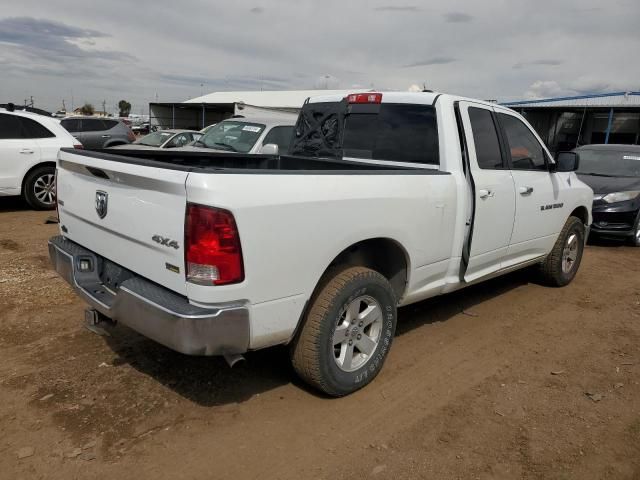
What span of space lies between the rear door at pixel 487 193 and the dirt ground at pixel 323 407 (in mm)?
696

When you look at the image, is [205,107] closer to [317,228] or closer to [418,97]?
[418,97]

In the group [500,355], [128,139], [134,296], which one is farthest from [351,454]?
[128,139]

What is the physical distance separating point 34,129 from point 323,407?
8181mm

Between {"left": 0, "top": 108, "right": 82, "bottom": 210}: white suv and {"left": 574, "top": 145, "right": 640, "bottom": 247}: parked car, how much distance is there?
336 inches

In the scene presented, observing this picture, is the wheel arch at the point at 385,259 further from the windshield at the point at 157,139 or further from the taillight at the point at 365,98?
the windshield at the point at 157,139

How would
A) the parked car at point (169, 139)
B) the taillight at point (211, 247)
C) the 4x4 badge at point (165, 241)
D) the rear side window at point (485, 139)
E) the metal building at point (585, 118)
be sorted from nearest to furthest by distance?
the taillight at point (211, 247) → the 4x4 badge at point (165, 241) → the rear side window at point (485, 139) → the parked car at point (169, 139) → the metal building at point (585, 118)

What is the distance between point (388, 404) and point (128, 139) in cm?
1567

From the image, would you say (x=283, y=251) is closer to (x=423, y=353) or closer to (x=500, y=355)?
(x=423, y=353)

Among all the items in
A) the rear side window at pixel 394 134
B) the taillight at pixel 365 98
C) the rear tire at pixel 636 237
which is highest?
the taillight at pixel 365 98

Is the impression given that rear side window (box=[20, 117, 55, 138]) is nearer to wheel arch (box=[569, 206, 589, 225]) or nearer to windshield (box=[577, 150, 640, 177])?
wheel arch (box=[569, 206, 589, 225])

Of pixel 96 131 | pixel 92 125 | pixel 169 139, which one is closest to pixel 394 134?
pixel 169 139

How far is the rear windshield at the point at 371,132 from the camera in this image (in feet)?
13.0

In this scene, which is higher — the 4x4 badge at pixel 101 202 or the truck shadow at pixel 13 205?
the 4x4 badge at pixel 101 202

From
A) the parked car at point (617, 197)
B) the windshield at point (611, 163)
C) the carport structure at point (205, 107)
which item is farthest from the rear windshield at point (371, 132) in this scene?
the carport structure at point (205, 107)
